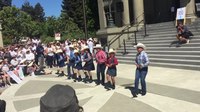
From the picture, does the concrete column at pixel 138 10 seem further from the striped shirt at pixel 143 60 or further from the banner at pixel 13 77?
the striped shirt at pixel 143 60

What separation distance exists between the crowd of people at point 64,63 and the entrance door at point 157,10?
6.48 m

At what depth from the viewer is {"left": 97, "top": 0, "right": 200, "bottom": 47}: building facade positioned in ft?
82.2

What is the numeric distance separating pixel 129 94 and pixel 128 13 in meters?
14.7

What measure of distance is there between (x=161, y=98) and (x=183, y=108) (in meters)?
1.34

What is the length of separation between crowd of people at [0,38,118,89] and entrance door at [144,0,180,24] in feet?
21.2

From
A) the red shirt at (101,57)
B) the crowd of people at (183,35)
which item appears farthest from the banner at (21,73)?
the crowd of people at (183,35)

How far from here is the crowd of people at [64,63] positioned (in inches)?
527

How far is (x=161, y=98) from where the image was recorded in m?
10.6

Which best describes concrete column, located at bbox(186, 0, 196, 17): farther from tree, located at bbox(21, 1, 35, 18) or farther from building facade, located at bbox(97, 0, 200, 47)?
tree, located at bbox(21, 1, 35, 18)

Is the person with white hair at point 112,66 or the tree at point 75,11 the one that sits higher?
the tree at point 75,11

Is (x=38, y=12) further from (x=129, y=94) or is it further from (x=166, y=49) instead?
(x=129, y=94)

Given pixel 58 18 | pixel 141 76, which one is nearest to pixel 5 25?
pixel 58 18

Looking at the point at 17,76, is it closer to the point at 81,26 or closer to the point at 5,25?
the point at 81,26

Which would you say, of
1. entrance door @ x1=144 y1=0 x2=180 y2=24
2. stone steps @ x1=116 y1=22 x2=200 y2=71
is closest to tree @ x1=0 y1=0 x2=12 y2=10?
entrance door @ x1=144 y1=0 x2=180 y2=24
